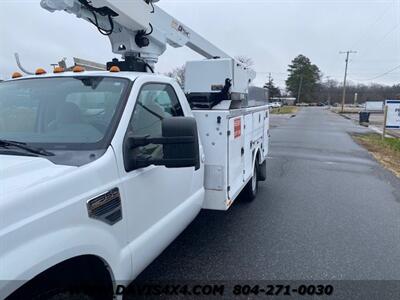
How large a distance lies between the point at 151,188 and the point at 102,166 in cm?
61

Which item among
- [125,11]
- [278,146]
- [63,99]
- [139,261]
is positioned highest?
[125,11]

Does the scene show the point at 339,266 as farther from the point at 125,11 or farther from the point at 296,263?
the point at 125,11

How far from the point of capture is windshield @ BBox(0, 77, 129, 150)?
2.29 metres

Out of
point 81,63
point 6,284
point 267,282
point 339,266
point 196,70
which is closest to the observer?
point 6,284

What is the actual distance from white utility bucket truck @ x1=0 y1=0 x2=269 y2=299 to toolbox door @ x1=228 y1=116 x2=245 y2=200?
0.08 feet

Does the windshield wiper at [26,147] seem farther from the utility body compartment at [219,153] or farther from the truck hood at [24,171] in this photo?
the utility body compartment at [219,153]

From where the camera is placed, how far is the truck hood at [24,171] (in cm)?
162

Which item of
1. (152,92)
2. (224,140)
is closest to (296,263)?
(224,140)

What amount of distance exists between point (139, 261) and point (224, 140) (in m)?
1.74

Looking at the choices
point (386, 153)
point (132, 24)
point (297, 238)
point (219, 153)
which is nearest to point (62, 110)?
point (132, 24)

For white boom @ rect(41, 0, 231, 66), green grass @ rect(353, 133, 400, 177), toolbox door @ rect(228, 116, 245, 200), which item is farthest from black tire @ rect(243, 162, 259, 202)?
green grass @ rect(353, 133, 400, 177)

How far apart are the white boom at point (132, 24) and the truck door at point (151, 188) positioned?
1.00 metres

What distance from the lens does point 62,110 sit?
2.55 metres

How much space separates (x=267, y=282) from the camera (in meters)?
3.33
